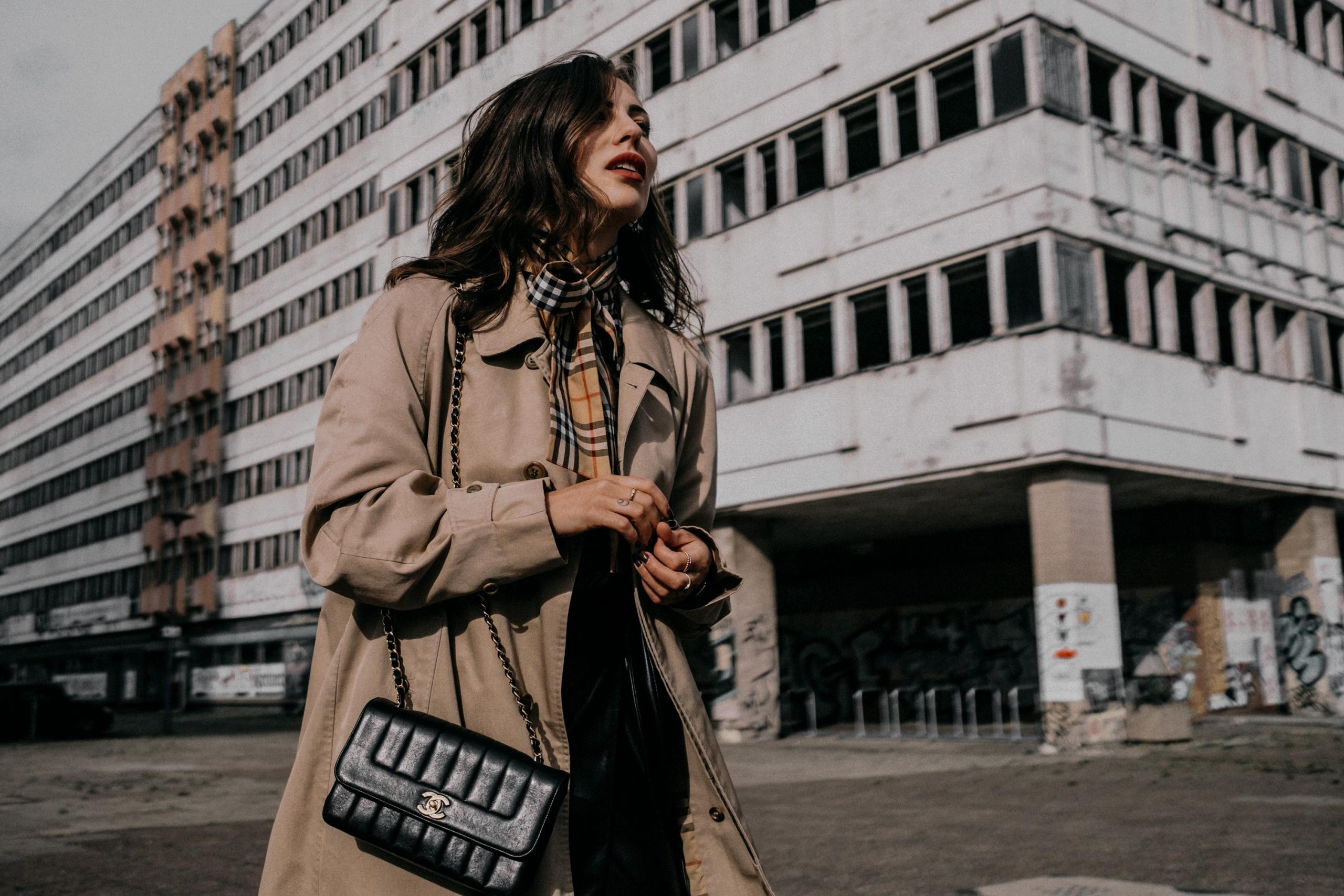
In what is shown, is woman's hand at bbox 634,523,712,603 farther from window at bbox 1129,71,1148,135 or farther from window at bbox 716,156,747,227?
window at bbox 716,156,747,227

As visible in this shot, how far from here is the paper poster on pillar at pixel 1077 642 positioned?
55.8 ft

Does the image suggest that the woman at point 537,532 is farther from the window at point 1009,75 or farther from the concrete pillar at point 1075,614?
the window at point 1009,75

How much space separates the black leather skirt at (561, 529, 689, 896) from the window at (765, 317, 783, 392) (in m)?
19.4

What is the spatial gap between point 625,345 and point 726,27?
873 inches

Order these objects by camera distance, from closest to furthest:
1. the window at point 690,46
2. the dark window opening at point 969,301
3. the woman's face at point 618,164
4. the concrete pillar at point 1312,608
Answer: the woman's face at point 618,164
the dark window opening at point 969,301
the concrete pillar at point 1312,608
the window at point 690,46

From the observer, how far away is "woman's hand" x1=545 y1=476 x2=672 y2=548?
5.50 feet

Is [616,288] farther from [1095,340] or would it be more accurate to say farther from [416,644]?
[1095,340]

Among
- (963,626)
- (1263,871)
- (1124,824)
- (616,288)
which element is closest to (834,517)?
(963,626)

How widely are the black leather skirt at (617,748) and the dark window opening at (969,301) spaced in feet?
54.8

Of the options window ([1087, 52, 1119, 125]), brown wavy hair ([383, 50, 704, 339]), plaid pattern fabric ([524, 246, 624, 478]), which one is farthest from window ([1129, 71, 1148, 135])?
plaid pattern fabric ([524, 246, 624, 478])

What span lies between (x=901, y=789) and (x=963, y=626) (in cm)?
1237

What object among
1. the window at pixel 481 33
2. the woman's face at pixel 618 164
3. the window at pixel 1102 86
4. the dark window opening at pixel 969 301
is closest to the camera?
the woman's face at pixel 618 164

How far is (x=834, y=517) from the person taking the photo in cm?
2241

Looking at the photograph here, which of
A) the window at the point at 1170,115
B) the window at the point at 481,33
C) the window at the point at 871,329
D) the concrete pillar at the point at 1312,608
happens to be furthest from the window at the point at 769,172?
the concrete pillar at the point at 1312,608
